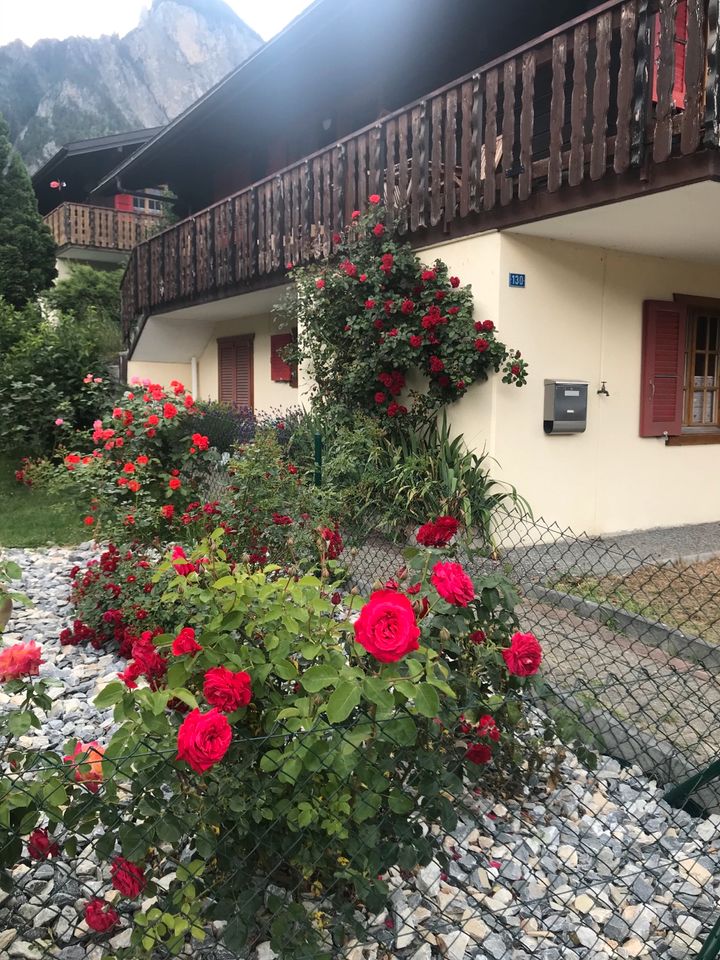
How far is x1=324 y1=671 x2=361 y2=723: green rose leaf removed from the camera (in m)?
1.35

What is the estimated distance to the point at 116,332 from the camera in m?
15.4

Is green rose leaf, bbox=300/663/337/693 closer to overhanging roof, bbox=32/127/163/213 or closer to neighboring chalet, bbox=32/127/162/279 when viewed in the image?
neighboring chalet, bbox=32/127/162/279

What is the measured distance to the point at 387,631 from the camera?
4.46 ft

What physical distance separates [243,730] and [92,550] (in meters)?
4.87

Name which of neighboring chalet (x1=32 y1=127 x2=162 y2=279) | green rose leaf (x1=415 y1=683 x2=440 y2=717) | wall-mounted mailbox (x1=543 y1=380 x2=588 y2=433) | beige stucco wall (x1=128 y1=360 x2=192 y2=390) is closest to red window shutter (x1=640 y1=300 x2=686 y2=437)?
wall-mounted mailbox (x1=543 y1=380 x2=588 y2=433)

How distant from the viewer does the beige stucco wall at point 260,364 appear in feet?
36.4

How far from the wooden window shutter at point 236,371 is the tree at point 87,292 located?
22.6 ft

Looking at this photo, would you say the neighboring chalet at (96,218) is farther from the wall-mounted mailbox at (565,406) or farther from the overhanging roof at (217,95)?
the wall-mounted mailbox at (565,406)

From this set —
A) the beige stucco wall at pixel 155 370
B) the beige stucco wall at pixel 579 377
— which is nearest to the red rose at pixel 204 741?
the beige stucco wall at pixel 579 377

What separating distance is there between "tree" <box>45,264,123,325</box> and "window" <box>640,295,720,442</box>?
15.0 metres

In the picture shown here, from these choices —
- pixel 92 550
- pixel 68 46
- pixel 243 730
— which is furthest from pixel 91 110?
pixel 243 730

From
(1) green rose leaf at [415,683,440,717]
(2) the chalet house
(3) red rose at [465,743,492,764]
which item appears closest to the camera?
(1) green rose leaf at [415,683,440,717]

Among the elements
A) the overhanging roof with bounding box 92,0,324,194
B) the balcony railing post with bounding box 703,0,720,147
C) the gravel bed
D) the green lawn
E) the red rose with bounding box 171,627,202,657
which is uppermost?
the overhanging roof with bounding box 92,0,324,194

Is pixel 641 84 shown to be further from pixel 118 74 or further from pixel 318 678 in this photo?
pixel 118 74
